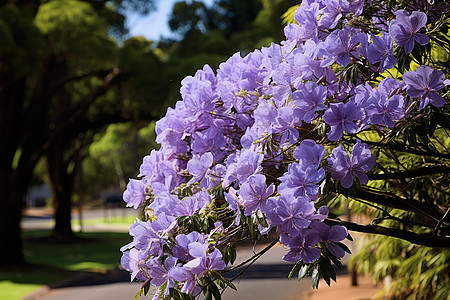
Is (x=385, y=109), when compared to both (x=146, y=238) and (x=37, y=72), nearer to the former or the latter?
(x=146, y=238)

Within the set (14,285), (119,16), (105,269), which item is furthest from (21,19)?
(119,16)

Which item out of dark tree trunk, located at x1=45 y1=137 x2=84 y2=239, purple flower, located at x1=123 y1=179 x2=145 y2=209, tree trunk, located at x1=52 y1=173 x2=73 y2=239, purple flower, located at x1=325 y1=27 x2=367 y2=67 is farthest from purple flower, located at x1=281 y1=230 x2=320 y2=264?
tree trunk, located at x1=52 y1=173 x2=73 y2=239

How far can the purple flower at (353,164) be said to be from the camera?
72.9 inches

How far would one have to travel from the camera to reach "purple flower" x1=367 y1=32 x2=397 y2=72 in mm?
2010

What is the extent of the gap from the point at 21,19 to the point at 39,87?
169 inches

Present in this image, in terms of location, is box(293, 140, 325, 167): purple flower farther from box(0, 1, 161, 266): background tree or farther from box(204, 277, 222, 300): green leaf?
box(0, 1, 161, 266): background tree

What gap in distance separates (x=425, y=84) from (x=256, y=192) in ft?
2.13

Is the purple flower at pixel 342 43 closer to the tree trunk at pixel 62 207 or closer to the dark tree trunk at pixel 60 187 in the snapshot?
the dark tree trunk at pixel 60 187

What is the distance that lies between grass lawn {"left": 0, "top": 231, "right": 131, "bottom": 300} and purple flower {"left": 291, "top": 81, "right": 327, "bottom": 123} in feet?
36.8

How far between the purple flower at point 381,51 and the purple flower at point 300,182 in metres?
0.48

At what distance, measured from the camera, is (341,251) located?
192 cm

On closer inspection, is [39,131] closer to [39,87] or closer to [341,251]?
[39,87]

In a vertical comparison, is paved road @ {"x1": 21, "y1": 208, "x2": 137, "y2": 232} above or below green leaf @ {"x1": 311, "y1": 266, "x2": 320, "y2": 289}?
above

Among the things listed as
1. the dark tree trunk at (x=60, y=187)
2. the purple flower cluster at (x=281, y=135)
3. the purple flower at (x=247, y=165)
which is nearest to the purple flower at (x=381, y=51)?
the purple flower cluster at (x=281, y=135)
